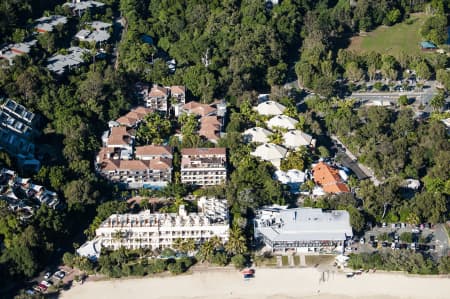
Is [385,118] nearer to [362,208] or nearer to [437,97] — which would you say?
[437,97]

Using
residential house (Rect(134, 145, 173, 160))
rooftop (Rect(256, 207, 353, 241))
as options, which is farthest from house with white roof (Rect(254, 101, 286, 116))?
rooftop (Rect(256, 207, 353, 241))

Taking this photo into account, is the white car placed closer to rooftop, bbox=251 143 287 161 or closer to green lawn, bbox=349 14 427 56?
rooftop, bbox=251 143 287 161

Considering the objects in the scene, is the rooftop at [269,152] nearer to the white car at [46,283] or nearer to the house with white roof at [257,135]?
the house with white roof at [257,135]

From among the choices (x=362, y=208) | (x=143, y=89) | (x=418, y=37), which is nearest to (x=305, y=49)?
(x=418, y=37)

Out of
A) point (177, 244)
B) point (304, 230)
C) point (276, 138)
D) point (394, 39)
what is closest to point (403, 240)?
point (304, 230)

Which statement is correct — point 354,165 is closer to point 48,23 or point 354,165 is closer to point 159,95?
point 159,95

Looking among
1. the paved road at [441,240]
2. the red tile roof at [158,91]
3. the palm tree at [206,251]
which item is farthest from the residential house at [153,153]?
the paved road at [441,240]
